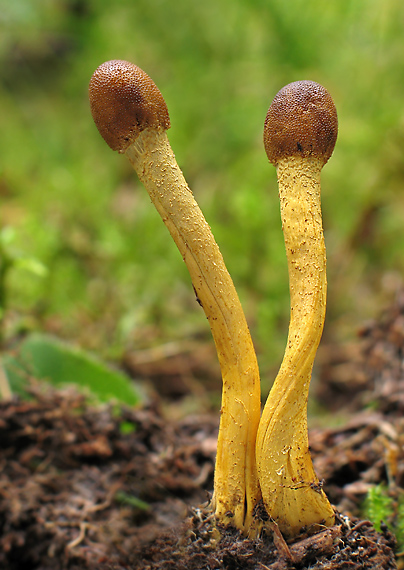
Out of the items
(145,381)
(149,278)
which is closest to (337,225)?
(149,278)

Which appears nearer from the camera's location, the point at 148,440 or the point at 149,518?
the point at 149,518

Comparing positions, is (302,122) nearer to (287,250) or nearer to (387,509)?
(287,250)

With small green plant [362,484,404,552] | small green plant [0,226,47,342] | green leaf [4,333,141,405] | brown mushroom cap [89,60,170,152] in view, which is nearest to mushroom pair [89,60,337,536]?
brown mushroom cap [89,60,170,152]

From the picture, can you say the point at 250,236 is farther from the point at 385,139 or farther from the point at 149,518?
the point at 149,518

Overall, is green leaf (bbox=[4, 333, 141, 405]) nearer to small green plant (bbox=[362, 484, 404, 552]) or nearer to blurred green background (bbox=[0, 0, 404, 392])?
blurred green background (bbox=[0, 0, 404, 392])

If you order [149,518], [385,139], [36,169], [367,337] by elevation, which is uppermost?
[36,169]

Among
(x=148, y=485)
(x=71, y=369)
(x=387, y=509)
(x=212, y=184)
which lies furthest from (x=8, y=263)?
(x=212, y=184)

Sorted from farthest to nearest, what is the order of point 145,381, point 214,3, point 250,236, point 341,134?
point 214,3, point 341,134, point 250,236, point 145,381

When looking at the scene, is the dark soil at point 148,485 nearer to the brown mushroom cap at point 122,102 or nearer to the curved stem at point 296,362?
the curved stem at point 296,362
